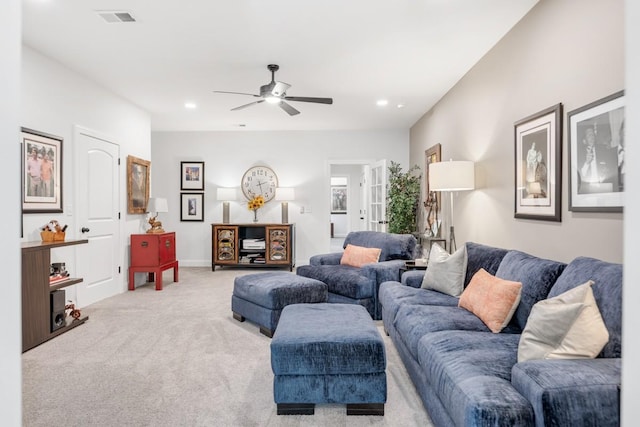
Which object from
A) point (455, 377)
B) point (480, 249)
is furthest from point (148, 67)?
point (455, 377)

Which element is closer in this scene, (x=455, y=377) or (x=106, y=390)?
(x=455, y=377)

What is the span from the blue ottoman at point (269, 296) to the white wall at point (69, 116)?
1927 mm

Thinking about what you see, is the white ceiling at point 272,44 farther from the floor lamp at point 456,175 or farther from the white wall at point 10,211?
the white wall at point 10,211

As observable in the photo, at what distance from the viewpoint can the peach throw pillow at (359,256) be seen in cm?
462

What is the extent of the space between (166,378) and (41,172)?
2489 mm

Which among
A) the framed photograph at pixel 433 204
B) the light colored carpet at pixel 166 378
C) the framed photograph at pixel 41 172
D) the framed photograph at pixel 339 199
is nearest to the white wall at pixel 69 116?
the framed photograph at pixel 41 172

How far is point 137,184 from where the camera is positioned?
580cm

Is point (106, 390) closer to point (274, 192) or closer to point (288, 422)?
point (288, 422)

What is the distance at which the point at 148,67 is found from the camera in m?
4.31

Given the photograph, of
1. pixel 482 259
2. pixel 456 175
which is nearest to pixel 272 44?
pixel 456 175

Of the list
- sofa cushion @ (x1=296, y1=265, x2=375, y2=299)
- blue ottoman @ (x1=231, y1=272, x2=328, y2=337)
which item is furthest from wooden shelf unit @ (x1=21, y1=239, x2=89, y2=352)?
sofa cushion @ (x1=296, y1=265, x2=375, y2=299)

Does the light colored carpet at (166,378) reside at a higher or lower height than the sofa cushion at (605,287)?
lower

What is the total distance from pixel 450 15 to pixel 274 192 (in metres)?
4.99

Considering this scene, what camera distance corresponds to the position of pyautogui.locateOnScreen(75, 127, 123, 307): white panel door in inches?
180
